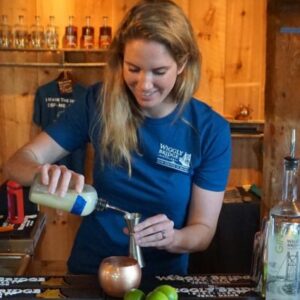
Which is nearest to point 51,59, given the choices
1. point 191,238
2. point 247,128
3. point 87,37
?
point 87,37

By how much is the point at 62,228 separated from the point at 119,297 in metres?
2.67

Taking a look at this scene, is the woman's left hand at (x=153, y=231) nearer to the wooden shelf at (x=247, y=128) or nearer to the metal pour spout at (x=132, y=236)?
the metal pour spout at (x=132, y=236)

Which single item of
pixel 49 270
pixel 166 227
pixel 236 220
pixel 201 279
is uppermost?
pixel 166 227

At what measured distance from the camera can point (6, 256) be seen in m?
2.02

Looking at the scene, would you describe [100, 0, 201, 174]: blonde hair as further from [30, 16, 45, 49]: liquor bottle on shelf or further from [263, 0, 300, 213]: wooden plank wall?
[30, 16, 45, 49]: liquor bottle on shelf

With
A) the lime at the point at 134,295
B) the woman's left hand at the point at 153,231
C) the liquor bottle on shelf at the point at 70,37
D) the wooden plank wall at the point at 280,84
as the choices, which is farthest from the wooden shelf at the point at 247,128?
the lime at the point at 134,295

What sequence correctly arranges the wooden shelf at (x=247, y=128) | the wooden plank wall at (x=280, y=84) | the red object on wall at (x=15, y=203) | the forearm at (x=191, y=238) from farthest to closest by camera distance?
the wooden shelf at (x=247, y=128) < the wooden plank wall at (x=280, y=84) < the red object on wall at (x=15, y=203) < the forearm at (x=191, y=238)

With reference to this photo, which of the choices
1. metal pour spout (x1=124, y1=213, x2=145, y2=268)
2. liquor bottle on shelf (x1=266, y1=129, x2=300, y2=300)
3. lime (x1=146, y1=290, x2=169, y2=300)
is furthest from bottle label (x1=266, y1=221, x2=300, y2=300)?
metal pour spout (x1=124, y1=213, x2=145, y2=268)

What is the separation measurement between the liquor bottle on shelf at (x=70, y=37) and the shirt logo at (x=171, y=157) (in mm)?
2155

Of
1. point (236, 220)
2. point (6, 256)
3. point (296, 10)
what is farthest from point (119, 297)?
point (236, 220)

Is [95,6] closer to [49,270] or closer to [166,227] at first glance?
[49,270]

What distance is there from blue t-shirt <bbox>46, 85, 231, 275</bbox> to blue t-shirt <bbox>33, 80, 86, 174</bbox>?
204 cm

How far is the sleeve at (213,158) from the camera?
1456 millimetres

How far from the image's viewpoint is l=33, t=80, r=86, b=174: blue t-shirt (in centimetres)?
348
